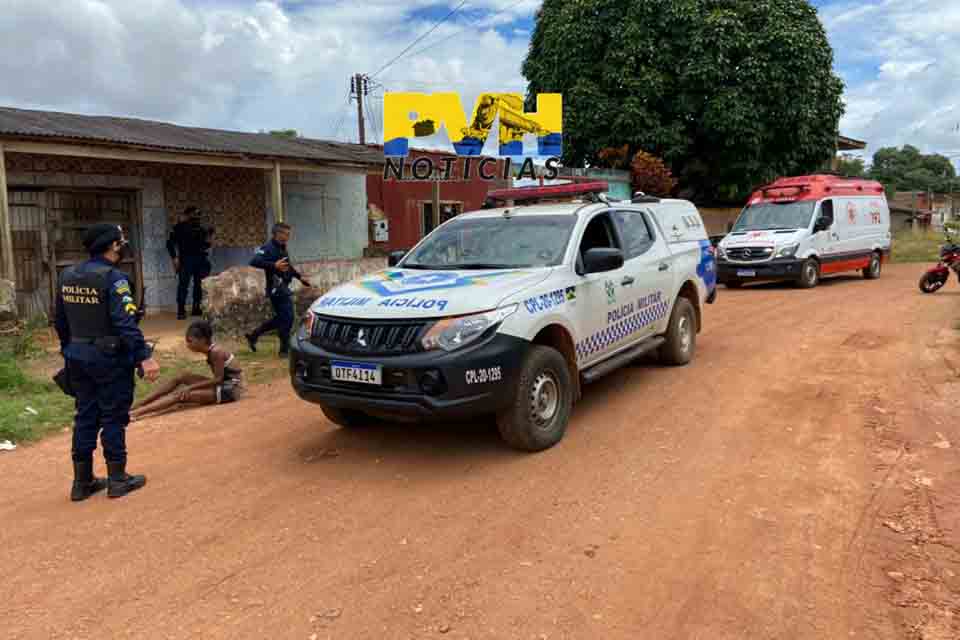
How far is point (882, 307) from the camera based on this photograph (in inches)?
468

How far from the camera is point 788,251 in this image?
48.1ft

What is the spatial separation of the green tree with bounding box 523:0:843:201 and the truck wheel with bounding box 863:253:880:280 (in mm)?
5546

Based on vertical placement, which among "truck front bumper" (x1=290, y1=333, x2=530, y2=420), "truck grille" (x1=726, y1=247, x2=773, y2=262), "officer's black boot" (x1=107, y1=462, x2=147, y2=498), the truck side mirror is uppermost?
the truck side mirror

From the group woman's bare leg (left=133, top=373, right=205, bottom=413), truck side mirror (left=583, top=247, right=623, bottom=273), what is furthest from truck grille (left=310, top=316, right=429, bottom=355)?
woman's bare leg (left=133, top=373, right=205, bottom=413)

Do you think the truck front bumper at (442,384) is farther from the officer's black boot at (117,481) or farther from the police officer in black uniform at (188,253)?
the police officer in black uniform at (188,253)

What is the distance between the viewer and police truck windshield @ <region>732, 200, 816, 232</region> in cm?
1526

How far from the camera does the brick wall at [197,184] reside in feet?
37.1

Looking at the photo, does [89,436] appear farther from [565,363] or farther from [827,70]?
[827,70]

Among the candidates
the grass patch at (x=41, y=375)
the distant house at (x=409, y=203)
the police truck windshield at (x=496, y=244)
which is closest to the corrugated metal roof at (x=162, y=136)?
the distant house at (x=409, y=203)

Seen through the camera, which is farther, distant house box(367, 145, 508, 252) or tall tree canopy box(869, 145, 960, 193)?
tall tree canopy box(869, 145, 960, 193)

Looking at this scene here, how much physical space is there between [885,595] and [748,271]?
12858 mm

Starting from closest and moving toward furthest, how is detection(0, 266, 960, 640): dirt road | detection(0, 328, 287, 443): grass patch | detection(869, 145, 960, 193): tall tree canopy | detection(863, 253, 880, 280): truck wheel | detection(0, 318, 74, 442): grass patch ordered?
detection(0, 266, 960, 640): dirt road < detection(0, 318, 74, 442): grass patch < detection(0, 328, 287, 443): grass patch < detection(863, 253, 880, 280): truck wheel < detection(869, 145, 960, 193): tall tree canopy


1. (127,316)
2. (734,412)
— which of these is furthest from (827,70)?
(127,316)

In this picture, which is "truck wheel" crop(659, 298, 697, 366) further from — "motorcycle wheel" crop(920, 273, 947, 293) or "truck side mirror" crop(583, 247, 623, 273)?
"motorcycle wheel" crop(920, 273, 947, 293)
